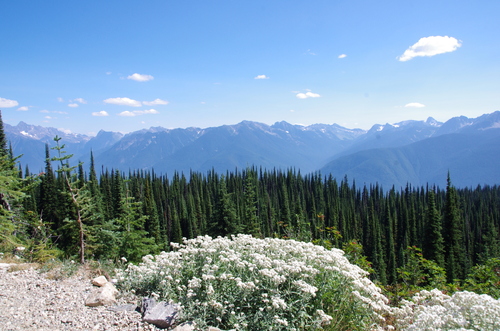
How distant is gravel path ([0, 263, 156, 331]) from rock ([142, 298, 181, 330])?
147mm

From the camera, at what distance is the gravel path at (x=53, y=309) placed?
627 cm

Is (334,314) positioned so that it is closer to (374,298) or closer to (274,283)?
(374,298)

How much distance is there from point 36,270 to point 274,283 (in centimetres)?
817

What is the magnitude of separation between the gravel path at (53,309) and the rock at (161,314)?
15cm

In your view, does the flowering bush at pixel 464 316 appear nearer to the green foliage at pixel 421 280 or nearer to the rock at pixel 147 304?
the green foliage at pixel 421 280

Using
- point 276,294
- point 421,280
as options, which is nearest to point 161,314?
point 276,294

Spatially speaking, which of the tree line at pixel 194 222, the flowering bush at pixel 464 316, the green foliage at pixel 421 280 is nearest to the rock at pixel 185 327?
the flowering bush at pixel 464 316

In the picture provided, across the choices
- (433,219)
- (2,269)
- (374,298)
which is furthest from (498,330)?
(433,219)

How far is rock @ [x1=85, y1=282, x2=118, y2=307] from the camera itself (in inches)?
282

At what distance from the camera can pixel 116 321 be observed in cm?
643

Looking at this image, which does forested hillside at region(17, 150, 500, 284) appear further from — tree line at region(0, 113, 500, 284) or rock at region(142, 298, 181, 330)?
rock at region(142, 298, 181, 330)

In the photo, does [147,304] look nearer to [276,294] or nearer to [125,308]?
[125,308]

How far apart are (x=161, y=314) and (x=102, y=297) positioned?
200 cm

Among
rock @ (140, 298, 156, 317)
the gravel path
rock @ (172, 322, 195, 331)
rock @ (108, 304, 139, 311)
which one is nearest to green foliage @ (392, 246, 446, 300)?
rock @ (172, 322, 195, 331)
